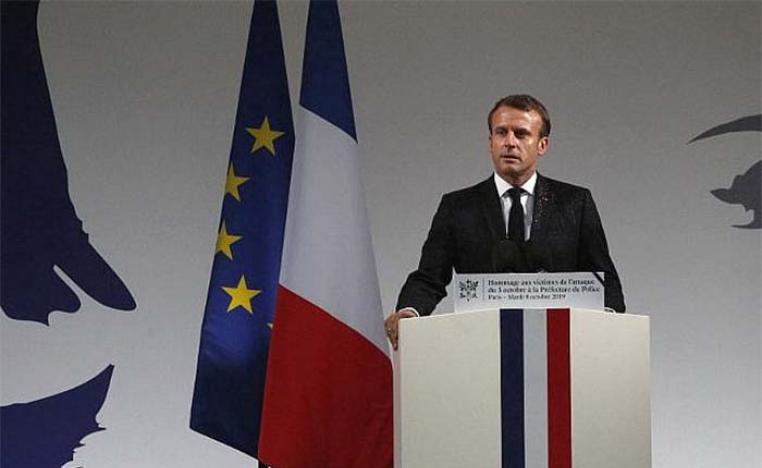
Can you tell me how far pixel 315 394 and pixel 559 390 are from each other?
85 cm

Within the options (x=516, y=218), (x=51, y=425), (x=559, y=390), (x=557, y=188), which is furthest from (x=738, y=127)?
(x=51, y=425)

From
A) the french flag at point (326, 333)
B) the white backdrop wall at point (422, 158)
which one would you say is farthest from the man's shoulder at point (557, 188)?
the white backdrop wall at point (422, 158)

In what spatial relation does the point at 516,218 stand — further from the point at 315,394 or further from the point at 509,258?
the point at 315,394

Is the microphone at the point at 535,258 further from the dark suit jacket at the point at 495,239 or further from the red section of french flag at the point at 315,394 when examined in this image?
the red section of french flag at the point at 315,394

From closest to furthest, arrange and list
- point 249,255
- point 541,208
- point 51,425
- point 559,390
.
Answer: point 559,390 → point 541,208 → point 249,255 → point 51,425

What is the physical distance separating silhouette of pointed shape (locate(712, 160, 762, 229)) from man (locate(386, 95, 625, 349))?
1.58 meters

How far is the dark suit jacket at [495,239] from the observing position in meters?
2.83

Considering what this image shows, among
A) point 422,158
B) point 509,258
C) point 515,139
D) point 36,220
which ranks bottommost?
point 509,258

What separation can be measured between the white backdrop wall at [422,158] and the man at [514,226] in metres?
1.37

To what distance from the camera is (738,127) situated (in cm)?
435

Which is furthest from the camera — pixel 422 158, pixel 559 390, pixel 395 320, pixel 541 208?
pixel 422 158

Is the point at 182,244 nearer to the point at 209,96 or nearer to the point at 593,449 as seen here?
the point at 209,96

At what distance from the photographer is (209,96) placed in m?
4.38

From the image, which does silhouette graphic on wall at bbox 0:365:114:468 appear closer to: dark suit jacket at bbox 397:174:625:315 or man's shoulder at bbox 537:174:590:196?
dark suit jacket at bbox 397:174:625:315
